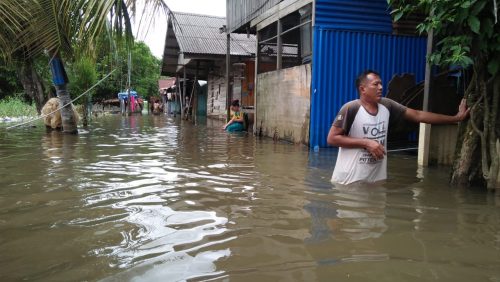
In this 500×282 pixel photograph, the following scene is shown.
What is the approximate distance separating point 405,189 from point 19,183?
4319 millimetres

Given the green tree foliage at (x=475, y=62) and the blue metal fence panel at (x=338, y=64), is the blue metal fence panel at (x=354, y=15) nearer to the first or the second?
the blue metal fence panel at (x=338, y=64)

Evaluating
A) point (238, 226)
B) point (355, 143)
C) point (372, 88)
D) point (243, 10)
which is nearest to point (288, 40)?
point (243, 10)

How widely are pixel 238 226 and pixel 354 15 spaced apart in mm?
6969

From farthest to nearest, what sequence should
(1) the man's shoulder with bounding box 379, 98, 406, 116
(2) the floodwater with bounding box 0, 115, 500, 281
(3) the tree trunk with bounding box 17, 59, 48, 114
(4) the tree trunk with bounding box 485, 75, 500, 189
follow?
(3) the tree trunk with bounding box 17, 59, 48, 114 < (4) the tree trunk with bounding box 485, 75, 500, 189 < (1) the man's shoulder with bounding box 379, 98, 406, 116 < (2) the floodwater with bounding box 0, 115, 500, 281

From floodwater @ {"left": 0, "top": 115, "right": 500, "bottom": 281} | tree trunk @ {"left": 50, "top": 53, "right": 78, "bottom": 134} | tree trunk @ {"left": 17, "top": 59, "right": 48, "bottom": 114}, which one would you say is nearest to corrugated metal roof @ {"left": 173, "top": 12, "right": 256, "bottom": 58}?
tree trunk @ {"left": 17, "top": 59, "right": 48, "bottom": 114}

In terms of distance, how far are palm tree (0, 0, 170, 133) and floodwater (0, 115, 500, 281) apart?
2410 millimetres

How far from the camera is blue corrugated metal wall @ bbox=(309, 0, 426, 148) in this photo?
8898 millimetres

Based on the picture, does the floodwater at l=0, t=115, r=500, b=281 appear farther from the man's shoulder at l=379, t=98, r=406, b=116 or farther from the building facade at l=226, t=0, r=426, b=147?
the building facade at l=226, t=0, r=426, b=147

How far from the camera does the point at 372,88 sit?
399 cm

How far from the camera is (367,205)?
3951mm

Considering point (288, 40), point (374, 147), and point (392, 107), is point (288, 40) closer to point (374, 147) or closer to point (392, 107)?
point (392, 107)

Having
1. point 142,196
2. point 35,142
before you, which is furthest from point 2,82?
point 142,196

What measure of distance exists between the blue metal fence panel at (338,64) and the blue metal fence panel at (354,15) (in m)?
0.15

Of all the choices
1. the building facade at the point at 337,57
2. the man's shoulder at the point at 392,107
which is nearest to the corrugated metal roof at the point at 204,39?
the building facade at the point at 337,57
